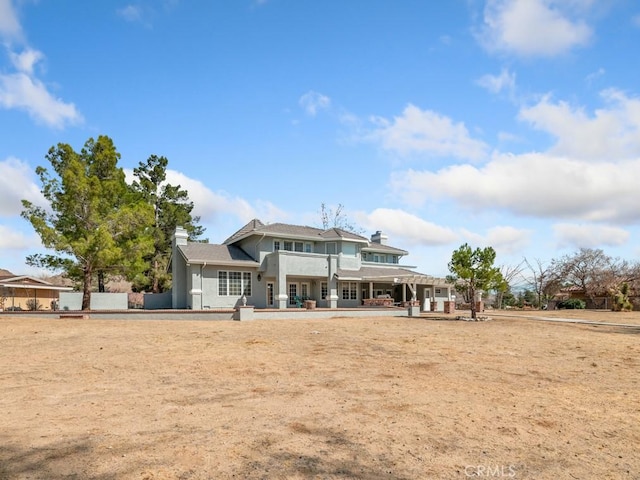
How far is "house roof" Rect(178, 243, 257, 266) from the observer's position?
29873 mm

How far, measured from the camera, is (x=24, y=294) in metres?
41.9

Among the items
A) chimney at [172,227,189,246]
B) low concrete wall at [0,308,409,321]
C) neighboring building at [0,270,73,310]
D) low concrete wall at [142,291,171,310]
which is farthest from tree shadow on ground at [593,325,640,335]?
neighboring building at [0,270,73,310]

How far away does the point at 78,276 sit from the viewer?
31422 mm

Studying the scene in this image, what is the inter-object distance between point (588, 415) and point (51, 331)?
19.3 m

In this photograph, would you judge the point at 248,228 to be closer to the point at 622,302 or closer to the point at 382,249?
the point at 382,249

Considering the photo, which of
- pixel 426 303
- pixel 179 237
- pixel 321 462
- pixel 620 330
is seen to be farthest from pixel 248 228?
pixel 321 462

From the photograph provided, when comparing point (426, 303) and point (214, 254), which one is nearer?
point (214, 254)

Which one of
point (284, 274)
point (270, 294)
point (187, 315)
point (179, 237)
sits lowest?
point (187, 315)

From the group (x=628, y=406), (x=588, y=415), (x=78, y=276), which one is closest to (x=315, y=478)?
(x=588, y=415)

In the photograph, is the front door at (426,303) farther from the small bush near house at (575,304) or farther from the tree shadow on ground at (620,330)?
the small bush near house at (575,304)

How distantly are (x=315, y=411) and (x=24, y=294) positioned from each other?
147ft

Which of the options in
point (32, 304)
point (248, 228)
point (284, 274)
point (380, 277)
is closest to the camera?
point (284, 274)

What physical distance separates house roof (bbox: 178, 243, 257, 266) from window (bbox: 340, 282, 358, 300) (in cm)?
794

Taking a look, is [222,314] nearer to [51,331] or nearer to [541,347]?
[51,331]
